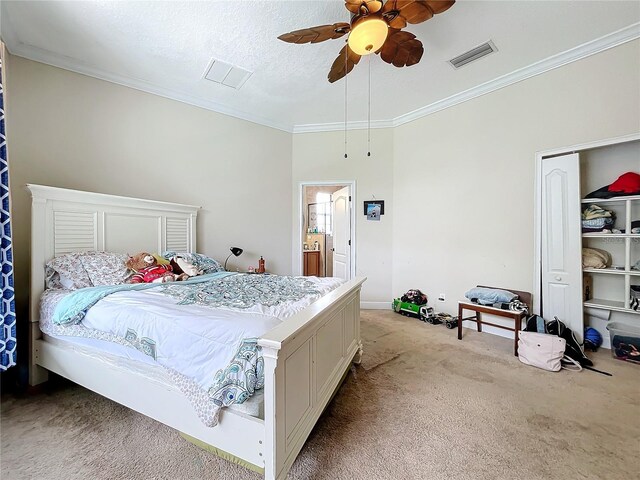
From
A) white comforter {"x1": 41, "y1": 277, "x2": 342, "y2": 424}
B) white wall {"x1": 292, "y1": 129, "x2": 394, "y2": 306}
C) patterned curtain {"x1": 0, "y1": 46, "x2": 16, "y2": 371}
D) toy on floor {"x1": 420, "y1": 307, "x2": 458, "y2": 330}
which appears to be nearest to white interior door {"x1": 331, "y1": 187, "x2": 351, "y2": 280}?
white wall {"x1": 292, "y1": 129, "x2": 394, "y2": 306}

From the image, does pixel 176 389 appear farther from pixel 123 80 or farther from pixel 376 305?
pixel 376 305

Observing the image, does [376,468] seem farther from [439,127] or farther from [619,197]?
[439,127]

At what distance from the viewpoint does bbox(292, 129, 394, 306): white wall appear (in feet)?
14.5

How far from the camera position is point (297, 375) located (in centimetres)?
127

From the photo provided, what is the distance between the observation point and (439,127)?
3.85 meters

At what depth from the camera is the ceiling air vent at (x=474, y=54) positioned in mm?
2657

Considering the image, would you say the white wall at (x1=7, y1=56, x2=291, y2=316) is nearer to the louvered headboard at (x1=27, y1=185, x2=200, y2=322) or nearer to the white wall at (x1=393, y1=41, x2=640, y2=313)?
the louvered headboard at (x1=27, y1=185, x2=200, y2=322)

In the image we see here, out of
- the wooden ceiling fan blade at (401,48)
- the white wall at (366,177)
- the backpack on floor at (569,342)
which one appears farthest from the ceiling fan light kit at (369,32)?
the backpack on floor at (569,342)

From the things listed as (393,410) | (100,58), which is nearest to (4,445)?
(393,410)

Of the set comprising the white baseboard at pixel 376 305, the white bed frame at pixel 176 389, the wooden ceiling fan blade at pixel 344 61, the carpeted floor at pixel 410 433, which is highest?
the wooden ceiling fan blade at pixel 344 61

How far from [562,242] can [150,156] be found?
4492 millimetres

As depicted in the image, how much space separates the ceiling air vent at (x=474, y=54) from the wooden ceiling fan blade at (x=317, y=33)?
1554 mm

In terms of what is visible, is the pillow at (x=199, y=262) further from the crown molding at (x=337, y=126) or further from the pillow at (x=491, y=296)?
the pillow at (x=491, y=296)

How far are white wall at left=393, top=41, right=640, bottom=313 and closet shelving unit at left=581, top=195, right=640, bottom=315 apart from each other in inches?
20.6
